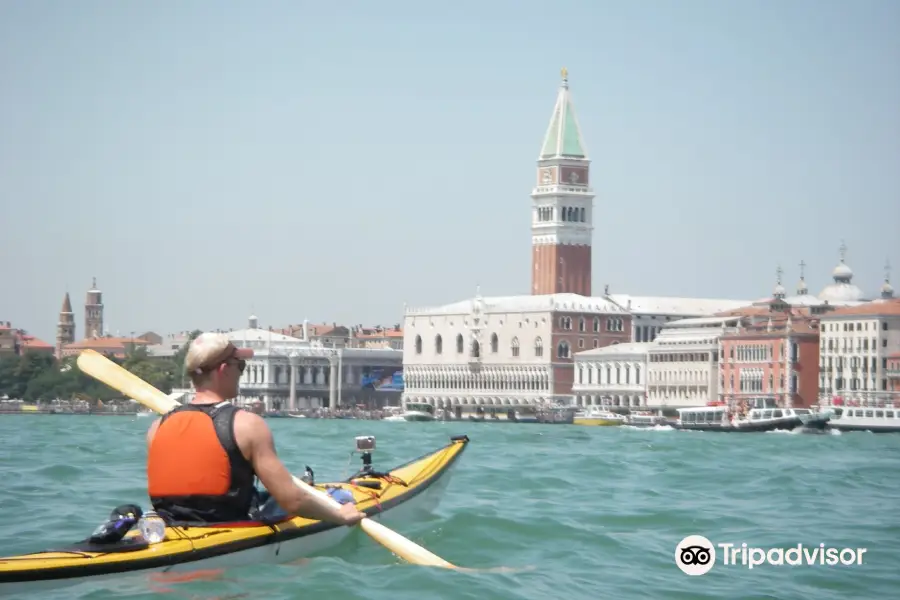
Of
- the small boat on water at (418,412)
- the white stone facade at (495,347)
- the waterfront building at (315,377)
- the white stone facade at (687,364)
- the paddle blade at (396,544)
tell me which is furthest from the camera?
the waterfront building at (315,377)

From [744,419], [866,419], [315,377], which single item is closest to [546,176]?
→ [315,377]

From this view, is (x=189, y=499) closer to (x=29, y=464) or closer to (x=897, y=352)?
(x=29, y=464)

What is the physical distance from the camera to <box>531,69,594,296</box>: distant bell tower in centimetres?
11031

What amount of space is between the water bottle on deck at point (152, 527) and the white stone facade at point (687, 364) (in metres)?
82.5

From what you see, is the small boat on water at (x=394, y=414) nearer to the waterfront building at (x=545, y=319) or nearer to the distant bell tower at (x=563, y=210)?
the waterfront building at (x=545, y=319)

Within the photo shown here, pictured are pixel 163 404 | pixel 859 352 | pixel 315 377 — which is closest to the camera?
pixel 163 404

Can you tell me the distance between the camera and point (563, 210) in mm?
111062

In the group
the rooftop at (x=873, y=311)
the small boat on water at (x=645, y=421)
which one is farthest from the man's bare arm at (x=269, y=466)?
A: the rooftop at (x=873, y=311)

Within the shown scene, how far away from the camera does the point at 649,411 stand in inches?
3735

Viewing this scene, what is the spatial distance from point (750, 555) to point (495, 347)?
94.7 metres

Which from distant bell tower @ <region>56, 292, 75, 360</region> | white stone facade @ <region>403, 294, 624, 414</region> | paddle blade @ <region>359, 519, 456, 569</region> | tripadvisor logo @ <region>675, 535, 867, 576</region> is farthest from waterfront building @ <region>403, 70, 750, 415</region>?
paddle blade @ <region>359, 519, 456, 569</region>

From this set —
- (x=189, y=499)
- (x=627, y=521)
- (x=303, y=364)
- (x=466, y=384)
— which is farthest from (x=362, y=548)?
(x=303, y=364)

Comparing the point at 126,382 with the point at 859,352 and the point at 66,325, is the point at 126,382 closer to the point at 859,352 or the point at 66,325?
the point at 859,352

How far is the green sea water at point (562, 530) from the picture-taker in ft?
34.4
